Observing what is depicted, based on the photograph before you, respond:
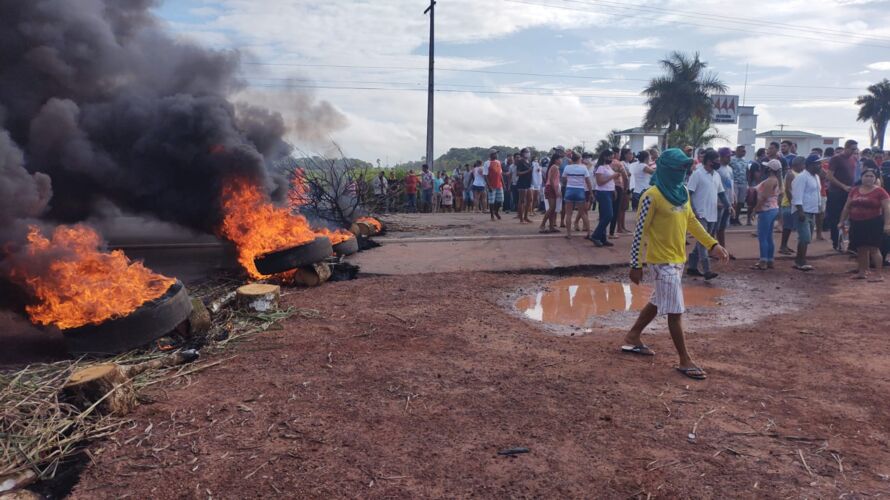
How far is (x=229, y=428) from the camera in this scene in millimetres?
3975

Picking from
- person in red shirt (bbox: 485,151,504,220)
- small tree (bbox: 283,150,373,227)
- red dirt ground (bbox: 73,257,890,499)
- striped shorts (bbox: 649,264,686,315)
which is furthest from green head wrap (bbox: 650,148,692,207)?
person in red shirt (bbox: 485,151,504,220)

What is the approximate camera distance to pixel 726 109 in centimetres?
4178

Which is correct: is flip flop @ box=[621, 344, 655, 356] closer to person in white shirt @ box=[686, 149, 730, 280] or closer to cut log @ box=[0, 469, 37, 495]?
person in white shirt @ box=[686, 149, 730, 280]

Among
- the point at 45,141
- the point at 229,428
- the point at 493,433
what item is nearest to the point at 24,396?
the point at 229,428

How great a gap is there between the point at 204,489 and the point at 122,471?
60 cm

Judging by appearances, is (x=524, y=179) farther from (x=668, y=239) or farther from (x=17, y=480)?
(x=17, y=480)

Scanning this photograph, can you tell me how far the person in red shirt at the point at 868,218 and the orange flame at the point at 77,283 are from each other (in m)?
10.0

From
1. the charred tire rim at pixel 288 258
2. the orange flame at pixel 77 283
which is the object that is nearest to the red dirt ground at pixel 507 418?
the orange flame at pixel 77 283

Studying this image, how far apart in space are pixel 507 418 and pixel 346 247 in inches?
253

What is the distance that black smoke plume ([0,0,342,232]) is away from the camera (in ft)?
26.5

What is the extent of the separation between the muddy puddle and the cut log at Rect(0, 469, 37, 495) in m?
5.13

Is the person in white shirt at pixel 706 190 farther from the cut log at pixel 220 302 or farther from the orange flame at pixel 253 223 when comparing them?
the cut log at pixel 220 302

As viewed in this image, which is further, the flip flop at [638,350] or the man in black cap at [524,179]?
the man in black cap at [524,179]

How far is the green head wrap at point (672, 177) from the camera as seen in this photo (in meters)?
5.20
